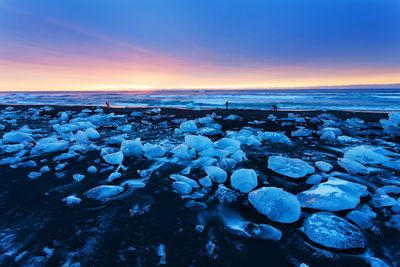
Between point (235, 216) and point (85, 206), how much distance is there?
1746mm

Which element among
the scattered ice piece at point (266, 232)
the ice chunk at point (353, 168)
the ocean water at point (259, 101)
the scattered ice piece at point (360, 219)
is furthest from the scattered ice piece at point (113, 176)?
the ocean water at point (259, 101)

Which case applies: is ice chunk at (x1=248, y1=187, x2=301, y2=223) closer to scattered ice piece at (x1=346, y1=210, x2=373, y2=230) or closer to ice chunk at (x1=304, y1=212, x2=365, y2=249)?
ice chunk at (x1=304, y1=212, x2=365, y2=249)

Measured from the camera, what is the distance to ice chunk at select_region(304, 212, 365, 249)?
2107 mm

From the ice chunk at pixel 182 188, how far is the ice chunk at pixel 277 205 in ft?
2.83

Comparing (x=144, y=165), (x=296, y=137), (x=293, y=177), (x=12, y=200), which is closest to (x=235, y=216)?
(x=293, y=177)

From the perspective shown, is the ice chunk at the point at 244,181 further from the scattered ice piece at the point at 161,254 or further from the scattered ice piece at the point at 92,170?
the scattered ice piece at the point at 92,170

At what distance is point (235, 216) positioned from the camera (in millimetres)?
2629

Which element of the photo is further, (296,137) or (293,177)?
(296,137)

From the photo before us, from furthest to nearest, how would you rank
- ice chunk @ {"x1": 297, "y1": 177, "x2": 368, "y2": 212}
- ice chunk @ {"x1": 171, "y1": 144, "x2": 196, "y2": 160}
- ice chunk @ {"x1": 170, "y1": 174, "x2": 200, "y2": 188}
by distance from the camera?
1. ice chunk @ {"x1": 171, "y1": 144, "x2": 196, "y2": 160}
2. ice chunk @ {"x1": 170, "y1": 174, "x2": 200, "y2": 188}
3. ice chunk @ {"x1": 297, "y1": 177, "x2": 368, "y2": 212}

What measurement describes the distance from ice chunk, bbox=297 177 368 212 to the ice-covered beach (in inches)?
0.5

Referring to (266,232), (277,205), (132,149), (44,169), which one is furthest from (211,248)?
(44,169)

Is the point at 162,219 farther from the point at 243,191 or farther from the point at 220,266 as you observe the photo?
the point at 243,191

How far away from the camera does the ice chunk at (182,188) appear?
3164 mm

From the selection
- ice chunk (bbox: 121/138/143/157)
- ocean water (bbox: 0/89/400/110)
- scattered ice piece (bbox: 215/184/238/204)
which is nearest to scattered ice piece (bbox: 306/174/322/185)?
scattered ice piece (bbox: 215/184/238/204)
